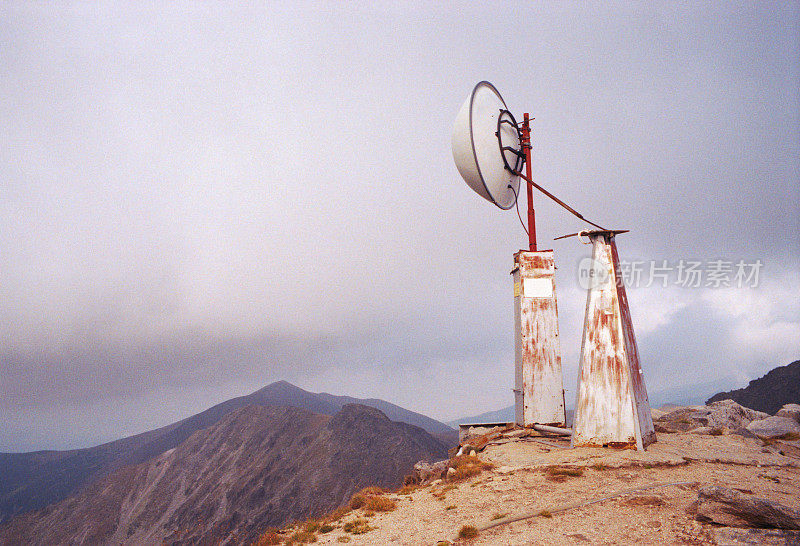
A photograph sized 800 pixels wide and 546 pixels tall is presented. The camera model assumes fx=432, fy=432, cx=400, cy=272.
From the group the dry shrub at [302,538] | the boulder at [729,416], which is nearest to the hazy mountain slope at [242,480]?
the boulder at [729,416]

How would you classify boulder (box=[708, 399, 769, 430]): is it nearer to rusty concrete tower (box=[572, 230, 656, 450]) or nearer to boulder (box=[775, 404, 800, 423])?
boulder (box=[775, 404, 800, 423])

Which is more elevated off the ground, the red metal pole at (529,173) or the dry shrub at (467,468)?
the red metal pole at (529,173)

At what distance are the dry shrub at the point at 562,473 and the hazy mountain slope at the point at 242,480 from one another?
235 ft

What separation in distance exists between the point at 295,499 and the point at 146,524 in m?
38.4

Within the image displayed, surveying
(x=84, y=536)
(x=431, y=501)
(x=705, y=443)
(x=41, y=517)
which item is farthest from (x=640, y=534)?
(x=41, y=517)

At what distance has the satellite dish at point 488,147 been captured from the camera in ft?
44.1

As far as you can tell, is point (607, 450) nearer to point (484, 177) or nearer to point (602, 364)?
point (602, 364)

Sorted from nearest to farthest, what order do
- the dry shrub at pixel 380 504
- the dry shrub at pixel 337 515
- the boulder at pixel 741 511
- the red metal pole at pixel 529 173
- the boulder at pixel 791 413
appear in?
the boulder at pixel 741 511 → the dry shrub at pixel 380 504 → the dry shrub at pixel 337 515 → the red metal pole at pixel 529 173 → the boulder at pixel 791 413

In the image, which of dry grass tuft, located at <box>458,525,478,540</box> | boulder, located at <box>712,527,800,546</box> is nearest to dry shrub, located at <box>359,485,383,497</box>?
dry grass tuft, located at <box>458,525,478,540</box>

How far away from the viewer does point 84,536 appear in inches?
3821

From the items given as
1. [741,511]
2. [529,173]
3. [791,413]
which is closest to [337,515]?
[741,511]

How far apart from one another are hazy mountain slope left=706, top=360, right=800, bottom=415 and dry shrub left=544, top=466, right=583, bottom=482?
61.8m

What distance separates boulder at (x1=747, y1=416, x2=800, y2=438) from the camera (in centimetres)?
1387

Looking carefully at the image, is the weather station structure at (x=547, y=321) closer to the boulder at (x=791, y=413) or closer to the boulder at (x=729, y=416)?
the boulder at (x=729, y=416)
